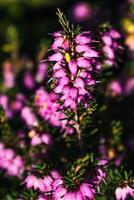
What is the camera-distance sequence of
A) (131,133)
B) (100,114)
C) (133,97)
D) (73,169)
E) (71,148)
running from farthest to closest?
1. (133,97)
2. (131,133)
3. (100,114)
4. (71,148)
5. (73,169)

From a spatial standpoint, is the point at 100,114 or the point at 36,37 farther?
the point at 36,37

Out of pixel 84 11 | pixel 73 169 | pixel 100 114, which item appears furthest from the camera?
pixel 84 11

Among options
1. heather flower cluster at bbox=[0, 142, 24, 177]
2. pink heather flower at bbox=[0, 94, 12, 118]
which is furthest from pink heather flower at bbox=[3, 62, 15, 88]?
heather flower cluster at bbox=[0, 142, 24, 177]

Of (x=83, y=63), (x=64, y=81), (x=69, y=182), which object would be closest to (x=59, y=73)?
(x=64, y=81)

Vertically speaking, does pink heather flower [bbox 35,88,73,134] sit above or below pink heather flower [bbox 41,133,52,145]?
above

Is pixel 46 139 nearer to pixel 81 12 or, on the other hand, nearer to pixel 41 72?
pixel 41 72

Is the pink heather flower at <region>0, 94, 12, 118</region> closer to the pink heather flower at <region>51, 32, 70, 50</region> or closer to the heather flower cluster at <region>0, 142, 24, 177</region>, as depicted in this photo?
the heather flower cluster at <region>0, 142, 24, 177</region>

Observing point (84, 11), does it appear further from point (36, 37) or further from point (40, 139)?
point (40, 139)

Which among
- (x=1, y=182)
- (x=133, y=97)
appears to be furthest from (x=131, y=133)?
(x=1, y=182)
